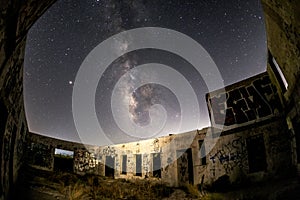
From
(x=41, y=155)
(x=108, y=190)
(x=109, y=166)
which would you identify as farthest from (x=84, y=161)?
(x=108, y=190)

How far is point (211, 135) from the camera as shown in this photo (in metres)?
16.3

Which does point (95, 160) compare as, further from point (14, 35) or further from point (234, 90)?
point (14, 35)

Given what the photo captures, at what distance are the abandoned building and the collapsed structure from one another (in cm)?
5

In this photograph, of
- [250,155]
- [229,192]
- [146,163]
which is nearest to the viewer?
[229,192]

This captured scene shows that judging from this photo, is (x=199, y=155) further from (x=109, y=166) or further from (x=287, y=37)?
(x=287, y=37)

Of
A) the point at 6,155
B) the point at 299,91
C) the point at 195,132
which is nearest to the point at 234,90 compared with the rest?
the point at 195,132

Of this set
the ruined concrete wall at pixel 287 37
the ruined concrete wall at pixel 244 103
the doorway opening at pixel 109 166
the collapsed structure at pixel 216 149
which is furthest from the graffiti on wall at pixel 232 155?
the doorway opening at pixel 109 166

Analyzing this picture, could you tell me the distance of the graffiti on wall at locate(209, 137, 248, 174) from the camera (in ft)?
45.8

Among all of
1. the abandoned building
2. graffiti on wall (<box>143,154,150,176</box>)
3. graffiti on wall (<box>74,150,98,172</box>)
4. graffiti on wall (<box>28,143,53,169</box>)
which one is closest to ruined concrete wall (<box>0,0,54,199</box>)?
the abandoned building

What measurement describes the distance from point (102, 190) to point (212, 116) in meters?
8.09

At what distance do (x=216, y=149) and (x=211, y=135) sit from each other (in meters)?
0.99

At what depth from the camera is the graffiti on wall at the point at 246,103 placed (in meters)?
13.0

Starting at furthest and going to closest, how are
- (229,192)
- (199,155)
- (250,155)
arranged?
1. (199,155)
2. (250,155)
3. (229,192)

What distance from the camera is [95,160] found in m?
22.2
